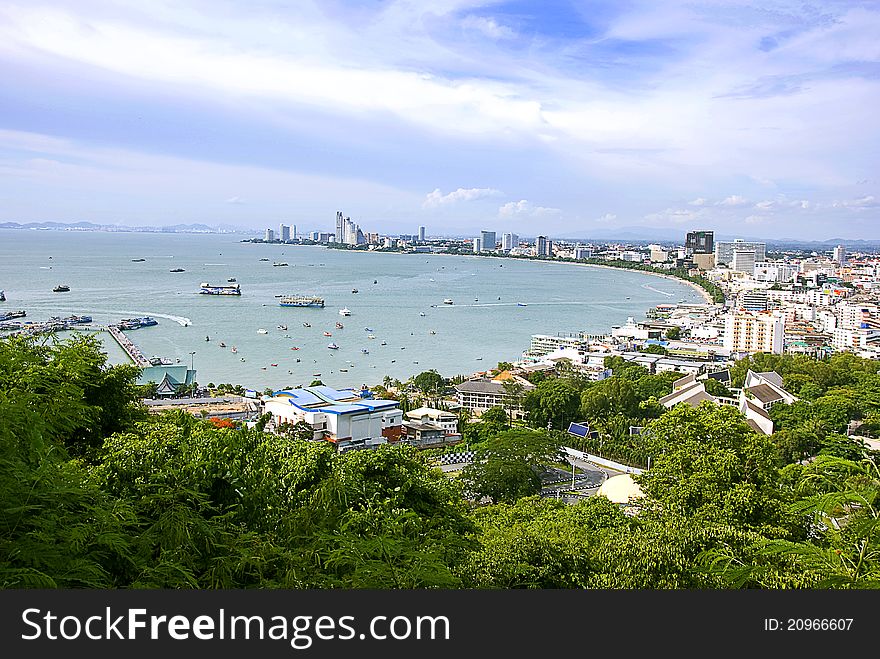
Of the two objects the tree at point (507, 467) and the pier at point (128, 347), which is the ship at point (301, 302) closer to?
the pier at point (128, 347)

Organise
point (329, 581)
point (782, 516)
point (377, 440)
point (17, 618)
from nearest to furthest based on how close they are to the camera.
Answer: point (17, 618), point (329, 581), point (782, 516), point (377, 440)

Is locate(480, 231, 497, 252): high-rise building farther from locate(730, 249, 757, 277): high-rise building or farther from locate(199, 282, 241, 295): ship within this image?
locate(199, 282, 241, 295): ship

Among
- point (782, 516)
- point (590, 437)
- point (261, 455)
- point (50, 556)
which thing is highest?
point (50, 556)

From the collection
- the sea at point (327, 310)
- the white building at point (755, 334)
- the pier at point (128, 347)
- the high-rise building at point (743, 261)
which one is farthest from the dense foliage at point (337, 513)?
the high-rise building at point (743, 261)

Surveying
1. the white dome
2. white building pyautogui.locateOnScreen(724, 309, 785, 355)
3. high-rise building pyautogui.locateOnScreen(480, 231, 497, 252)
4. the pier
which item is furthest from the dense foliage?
high-rise building pyautogui.locateOnScreen(480, 231, 497, 252)

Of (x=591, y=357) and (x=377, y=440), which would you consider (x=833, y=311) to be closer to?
(x=591, y=357)

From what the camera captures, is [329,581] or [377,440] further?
[377,440]

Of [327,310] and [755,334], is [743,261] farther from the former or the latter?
[327,310]

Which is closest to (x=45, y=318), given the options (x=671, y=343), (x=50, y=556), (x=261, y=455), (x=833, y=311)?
(x=671, y=343)
